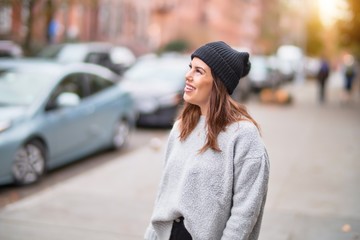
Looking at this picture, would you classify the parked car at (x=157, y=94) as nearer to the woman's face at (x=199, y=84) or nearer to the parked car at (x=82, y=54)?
the parked car at (x=82, y=54)

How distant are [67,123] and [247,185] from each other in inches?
224

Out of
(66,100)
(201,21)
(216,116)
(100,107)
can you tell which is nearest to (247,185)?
(216,116)

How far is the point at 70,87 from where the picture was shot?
8.43 metres

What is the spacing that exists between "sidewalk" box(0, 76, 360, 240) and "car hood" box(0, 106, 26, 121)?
102 cm

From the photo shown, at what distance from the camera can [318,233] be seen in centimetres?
534

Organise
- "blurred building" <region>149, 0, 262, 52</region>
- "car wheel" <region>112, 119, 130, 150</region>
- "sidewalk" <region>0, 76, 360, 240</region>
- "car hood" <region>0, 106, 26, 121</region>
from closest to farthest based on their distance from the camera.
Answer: "sidewalk" <region>0, 76, 360, 240</region>
"car hood" <region>0, 106, 26, 121</region>
"car wheel" <region>112, 119, 130, 150</region>
"blurred building" <region>149, 0, 262, 52</region>

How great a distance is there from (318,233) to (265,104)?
52.9 ft

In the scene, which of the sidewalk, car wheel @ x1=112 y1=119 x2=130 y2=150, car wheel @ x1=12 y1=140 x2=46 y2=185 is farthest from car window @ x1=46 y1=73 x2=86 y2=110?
car wheel @ x1=112 y1=119 x2=130 y2=150

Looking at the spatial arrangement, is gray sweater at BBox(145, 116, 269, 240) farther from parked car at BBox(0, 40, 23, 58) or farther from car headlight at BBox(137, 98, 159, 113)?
parked car at BBox(0, 40, 23, 58)

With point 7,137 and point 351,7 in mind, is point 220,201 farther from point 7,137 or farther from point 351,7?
point 351,7

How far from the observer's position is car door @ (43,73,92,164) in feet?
25.0

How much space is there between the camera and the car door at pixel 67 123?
25.0 feet

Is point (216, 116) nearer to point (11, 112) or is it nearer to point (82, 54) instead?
point (11, 112)

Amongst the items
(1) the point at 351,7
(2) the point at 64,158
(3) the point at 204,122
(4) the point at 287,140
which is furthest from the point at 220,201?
(1) the point at 351,7
